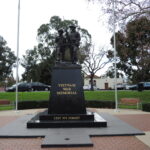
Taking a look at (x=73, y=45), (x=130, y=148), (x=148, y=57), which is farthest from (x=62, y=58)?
(x=148, y=57)

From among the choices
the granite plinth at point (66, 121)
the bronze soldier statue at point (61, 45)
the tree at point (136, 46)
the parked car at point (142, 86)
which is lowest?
the granite plinth at point (66, 121)

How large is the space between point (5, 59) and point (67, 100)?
58.7 metres

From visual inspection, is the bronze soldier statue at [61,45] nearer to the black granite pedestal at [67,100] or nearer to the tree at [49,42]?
the black granite pedestal at [67,100]

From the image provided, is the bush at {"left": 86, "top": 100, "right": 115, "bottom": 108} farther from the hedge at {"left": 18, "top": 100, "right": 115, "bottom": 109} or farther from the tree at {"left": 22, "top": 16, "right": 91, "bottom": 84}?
the tree at {"left": 22, "top": 16, "right": 91, "bottom": 84}

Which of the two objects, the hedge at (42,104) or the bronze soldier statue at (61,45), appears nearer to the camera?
the bronze soldier statue at (61,45)

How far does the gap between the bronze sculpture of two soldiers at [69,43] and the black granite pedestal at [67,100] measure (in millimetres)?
1101

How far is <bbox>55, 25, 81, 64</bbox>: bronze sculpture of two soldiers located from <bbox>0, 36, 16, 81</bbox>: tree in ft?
184

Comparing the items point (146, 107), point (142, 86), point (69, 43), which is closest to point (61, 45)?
point (69, 43)

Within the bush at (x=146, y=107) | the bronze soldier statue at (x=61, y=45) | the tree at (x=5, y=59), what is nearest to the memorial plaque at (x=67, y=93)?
the bronze soldier statue at (x=61, y=45)

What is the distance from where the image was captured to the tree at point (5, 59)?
2798 inches

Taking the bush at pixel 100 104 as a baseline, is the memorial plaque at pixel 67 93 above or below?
above

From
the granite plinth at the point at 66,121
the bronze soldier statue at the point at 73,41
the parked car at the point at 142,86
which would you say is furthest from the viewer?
the parked car at the point at 142,86

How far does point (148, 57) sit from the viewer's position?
32.0 meters

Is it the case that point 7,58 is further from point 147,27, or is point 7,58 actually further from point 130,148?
point 130,148
